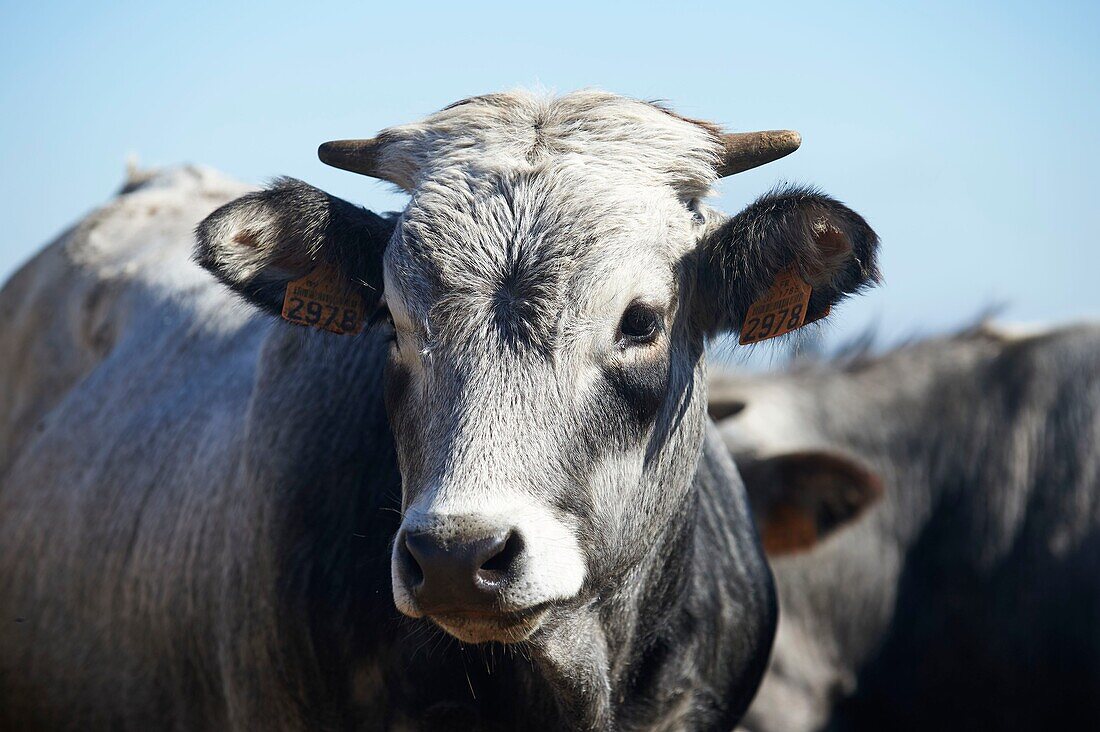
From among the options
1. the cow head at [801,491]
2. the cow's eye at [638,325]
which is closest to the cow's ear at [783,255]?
the cow's eye at [638,325]

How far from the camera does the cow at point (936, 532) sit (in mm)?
7141

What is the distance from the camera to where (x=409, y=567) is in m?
3.03

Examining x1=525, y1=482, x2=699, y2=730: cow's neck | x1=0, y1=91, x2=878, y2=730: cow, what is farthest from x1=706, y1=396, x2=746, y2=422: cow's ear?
x1=525, y1=482, x2=699, y2=730: cow's neck

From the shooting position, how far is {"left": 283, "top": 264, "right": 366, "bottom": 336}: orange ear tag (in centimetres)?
394

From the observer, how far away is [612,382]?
3.43 metres

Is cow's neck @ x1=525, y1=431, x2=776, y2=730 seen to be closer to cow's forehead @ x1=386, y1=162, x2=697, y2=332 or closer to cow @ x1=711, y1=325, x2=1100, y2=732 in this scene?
cow's forehead @ x1=386, y1=162, x2=697, y2=332

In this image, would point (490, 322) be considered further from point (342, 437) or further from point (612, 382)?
point (342, 437)

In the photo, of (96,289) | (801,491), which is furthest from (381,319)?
(801,491)

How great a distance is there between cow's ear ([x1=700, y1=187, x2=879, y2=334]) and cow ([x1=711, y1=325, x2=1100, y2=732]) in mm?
2941

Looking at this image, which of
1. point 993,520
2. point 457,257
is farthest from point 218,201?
point 993,520

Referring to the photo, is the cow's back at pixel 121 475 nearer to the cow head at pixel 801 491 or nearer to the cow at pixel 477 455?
the cow at pixel 477 455

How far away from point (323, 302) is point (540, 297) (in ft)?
3.04

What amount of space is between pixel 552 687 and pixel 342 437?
1.01 meters

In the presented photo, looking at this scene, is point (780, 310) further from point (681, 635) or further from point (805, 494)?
point (805, 494)
